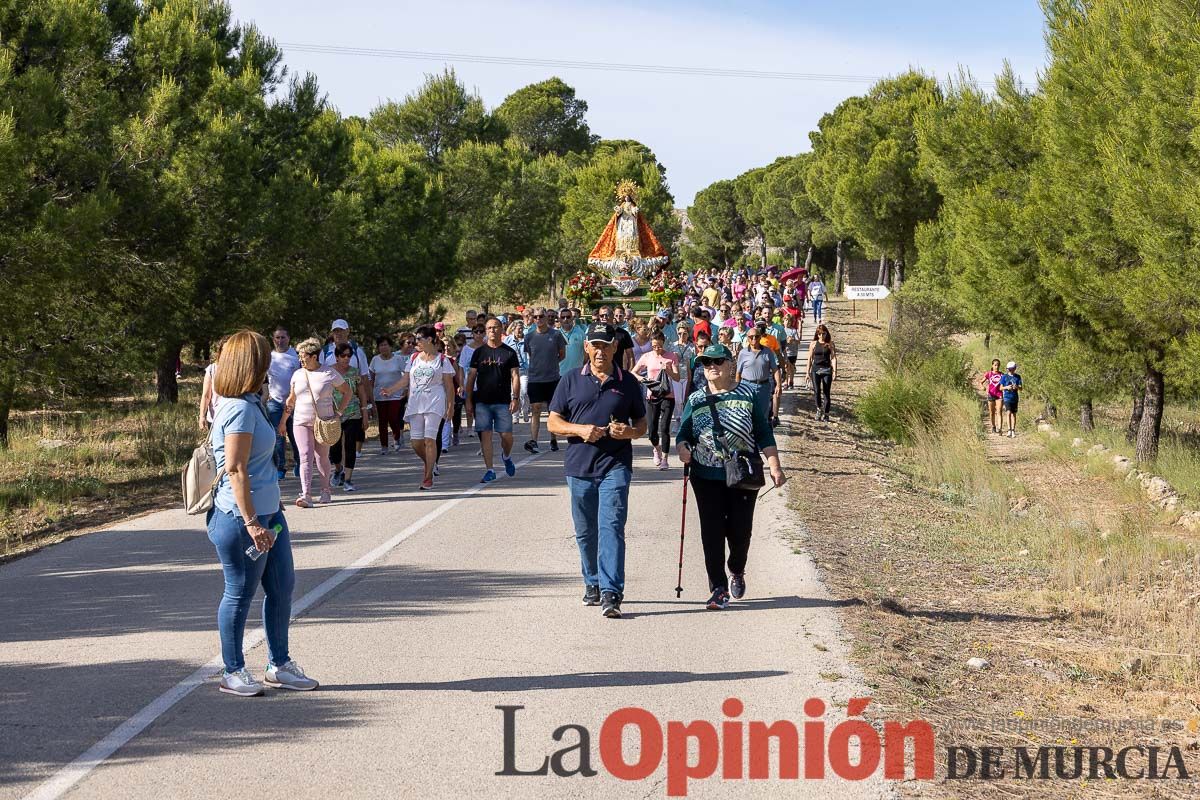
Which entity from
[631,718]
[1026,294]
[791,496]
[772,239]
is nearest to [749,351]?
[791,496]

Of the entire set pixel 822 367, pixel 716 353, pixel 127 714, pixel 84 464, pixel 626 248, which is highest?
pixel 626 248

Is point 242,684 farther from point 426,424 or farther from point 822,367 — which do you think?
point 822,367

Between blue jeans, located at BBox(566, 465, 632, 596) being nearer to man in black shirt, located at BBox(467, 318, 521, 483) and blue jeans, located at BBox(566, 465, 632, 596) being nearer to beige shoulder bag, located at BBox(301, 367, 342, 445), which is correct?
beige shoulder bag, located at BBox(301, 367, 342, 445)

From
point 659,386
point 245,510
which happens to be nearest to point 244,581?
point 245,510

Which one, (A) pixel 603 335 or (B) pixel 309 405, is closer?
(A) pixel 603 335

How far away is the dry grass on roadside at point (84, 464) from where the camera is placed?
46.8ft

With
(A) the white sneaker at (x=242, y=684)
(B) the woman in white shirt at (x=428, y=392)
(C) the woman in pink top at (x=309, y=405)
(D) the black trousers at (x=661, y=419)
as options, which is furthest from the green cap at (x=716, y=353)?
(D) the black trousers at (x=661, y=419)

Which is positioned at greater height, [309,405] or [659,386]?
[659,386]

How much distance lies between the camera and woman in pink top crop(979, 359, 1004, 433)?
2789 cm

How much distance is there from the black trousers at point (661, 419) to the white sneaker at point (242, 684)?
9.45m

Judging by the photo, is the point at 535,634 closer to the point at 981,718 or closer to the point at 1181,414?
the point at 981,718

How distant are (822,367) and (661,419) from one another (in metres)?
7.11

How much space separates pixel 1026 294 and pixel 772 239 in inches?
2823

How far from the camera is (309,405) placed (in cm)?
1298
